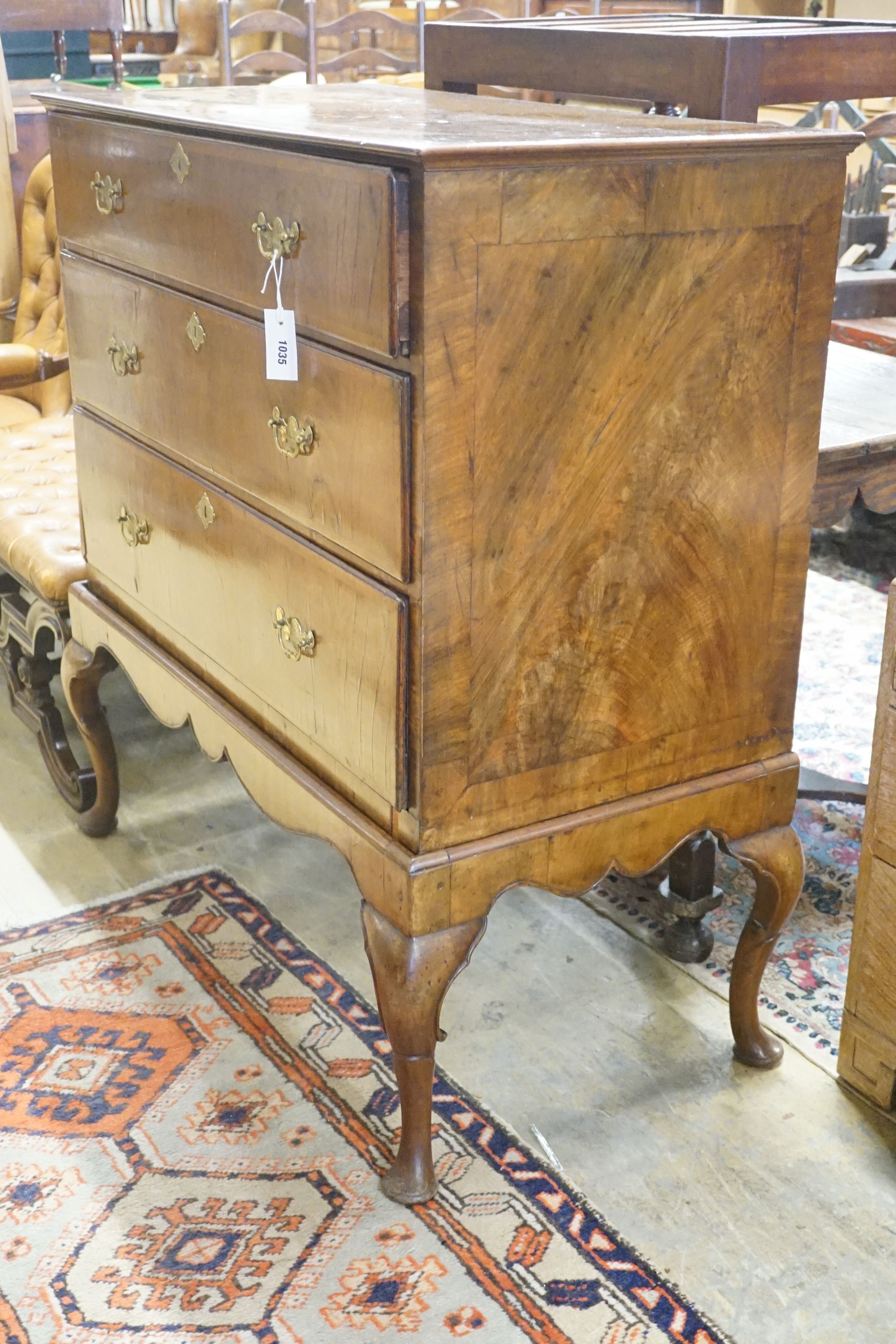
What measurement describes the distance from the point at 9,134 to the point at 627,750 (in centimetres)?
303

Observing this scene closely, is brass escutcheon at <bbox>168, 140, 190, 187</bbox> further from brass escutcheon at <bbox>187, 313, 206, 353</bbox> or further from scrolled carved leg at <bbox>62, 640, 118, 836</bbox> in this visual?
scrolled carved leg at <bbox>62, 640, 118, 836</bbox>

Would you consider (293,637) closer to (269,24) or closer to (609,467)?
(609,467)

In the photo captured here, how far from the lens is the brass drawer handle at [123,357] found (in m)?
2.08

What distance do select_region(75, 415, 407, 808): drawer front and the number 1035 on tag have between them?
0.70 ft

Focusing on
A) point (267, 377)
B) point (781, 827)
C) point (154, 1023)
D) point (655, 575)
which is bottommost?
point (154, 1023)

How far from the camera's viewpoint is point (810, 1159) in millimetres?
1868

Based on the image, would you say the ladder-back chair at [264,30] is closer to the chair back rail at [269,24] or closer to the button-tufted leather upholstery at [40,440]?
the chair back rail at [269,24]

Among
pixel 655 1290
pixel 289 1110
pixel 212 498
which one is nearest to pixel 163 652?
pixel 212 498

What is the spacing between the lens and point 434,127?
1.58 m

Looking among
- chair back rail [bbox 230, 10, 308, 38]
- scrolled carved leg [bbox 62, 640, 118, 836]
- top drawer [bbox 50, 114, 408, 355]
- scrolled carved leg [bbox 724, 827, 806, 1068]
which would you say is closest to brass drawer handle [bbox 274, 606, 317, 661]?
top drawer [bbox 50, 114, 408, 355]

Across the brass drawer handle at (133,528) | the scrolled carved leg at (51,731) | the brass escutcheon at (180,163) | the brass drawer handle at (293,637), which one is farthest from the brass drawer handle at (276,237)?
the scrolled carved leg at (51,731)

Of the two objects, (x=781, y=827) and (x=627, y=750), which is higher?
(x=627, y=750)

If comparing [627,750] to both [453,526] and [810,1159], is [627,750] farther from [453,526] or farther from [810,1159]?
[810,1159]

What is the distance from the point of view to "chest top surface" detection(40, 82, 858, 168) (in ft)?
4.47
